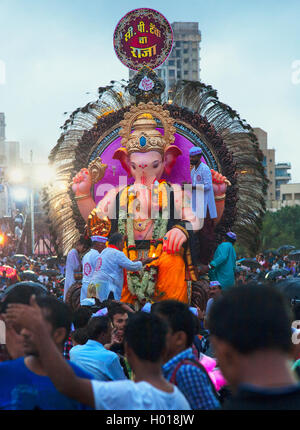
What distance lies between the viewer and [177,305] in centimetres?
376

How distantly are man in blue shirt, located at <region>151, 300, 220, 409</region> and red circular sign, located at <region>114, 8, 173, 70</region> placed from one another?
9346 mm

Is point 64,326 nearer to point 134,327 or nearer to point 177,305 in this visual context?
point 134,327

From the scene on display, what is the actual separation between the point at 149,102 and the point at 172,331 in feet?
28.7

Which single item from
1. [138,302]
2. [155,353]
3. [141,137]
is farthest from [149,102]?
[155,353]

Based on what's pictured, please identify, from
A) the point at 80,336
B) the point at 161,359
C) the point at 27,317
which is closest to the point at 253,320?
the point at 161,359

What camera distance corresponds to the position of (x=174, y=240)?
10.6 meters

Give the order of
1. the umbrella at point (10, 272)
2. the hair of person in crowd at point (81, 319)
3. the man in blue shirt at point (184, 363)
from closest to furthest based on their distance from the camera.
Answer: the man in blue shirt at point (184, 363) < the hair of person in crowd at point (81, 319) < the umbrella at point (10, 272)

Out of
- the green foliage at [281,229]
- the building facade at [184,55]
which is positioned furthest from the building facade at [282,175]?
the green foliage at [281,229]

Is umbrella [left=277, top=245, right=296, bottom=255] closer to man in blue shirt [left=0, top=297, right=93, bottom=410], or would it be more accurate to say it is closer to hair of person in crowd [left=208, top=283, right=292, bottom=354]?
man in blue shirt [left=0, top=297, right=93, bottom=410]

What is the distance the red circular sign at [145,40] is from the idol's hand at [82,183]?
85.0 inches

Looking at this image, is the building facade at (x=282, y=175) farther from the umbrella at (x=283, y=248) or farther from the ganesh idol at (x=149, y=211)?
the ganesh idol at (x=149, y=211)

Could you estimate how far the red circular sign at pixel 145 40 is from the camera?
41.2 ft

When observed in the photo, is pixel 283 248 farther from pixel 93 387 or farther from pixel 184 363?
pixel 93 387

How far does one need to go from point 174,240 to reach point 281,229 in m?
38.7
